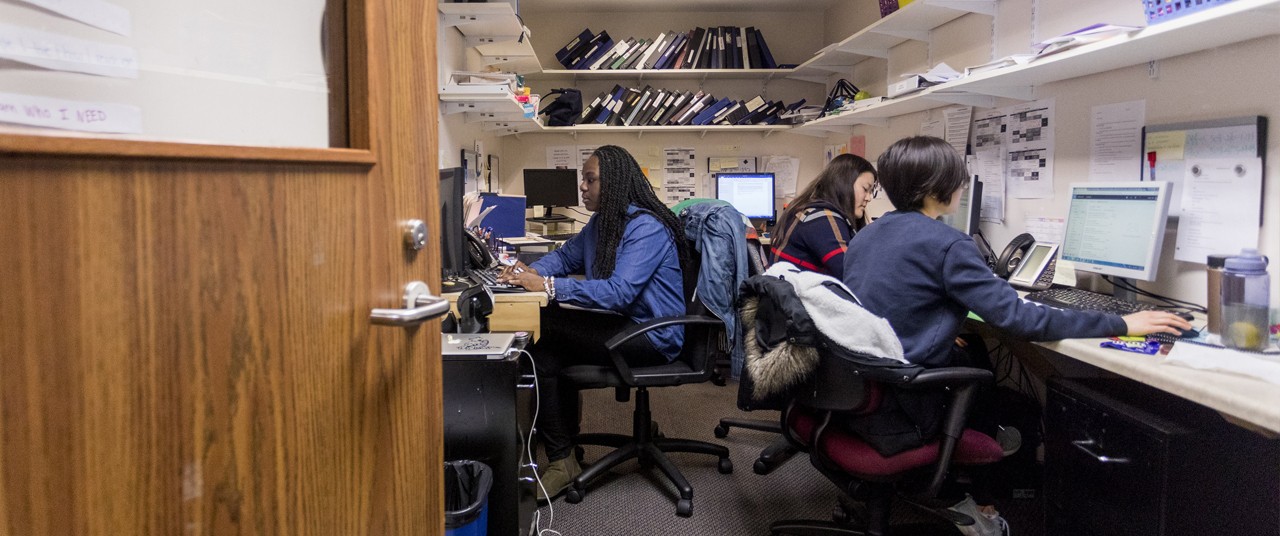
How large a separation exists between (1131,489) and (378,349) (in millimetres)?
1586

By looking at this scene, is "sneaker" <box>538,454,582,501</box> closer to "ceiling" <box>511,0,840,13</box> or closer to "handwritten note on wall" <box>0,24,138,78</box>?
"handwritten note on wall" <box>0,24,138,78</box>

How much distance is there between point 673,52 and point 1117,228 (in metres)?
3.01

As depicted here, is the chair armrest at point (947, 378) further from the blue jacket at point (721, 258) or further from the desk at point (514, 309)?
the desk at point (514, 309)

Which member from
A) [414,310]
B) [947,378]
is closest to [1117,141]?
[947,378]

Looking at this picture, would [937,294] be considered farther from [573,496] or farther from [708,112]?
[708,112]

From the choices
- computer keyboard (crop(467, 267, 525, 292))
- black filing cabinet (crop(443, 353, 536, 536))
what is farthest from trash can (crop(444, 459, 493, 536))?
computer keyboard (crop(467, 267, 525, 292))

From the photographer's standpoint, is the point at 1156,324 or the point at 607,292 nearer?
the point at 1156,324

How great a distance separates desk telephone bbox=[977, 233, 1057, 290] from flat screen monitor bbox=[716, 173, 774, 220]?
217cm

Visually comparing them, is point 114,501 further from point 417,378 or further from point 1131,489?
point 1131,489

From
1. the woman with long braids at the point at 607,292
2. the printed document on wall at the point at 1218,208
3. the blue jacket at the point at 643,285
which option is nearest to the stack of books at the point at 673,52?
the woman with long braids at the point at 607,292

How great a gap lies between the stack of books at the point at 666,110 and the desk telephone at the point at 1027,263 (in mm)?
2323

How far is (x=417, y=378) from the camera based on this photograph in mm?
866

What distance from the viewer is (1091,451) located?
1.64 meters

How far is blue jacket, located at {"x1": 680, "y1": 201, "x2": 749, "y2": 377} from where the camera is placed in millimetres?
2324
